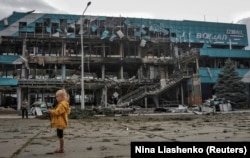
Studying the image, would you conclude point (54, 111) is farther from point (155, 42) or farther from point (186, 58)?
point (155, 42)

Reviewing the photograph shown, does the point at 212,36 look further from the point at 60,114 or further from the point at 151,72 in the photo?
the point at 60,114

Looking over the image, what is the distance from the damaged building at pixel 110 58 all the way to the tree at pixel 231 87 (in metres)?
5.58

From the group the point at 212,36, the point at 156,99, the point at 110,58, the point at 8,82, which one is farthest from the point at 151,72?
the point at 8,82

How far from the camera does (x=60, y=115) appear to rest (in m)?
6.80

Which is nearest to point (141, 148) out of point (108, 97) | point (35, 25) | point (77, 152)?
point (77, 152)

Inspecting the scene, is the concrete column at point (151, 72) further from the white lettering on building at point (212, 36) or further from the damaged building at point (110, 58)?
the white lettering on building at point (212, 36)

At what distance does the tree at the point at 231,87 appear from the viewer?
158ft

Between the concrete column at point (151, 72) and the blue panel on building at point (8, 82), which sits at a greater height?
the concrete column at point (151, 72)

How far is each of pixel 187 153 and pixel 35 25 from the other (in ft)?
202

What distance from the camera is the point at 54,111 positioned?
6.67m

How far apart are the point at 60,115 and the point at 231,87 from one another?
45084 mm

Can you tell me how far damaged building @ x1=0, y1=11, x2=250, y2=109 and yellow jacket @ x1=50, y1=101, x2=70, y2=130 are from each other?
44.5m

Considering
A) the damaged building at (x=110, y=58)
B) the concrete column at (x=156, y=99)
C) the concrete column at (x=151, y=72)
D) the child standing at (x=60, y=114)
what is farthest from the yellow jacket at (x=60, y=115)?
the concrete column at (x=151, y=72)

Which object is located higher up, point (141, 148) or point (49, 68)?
point (49, 68)
